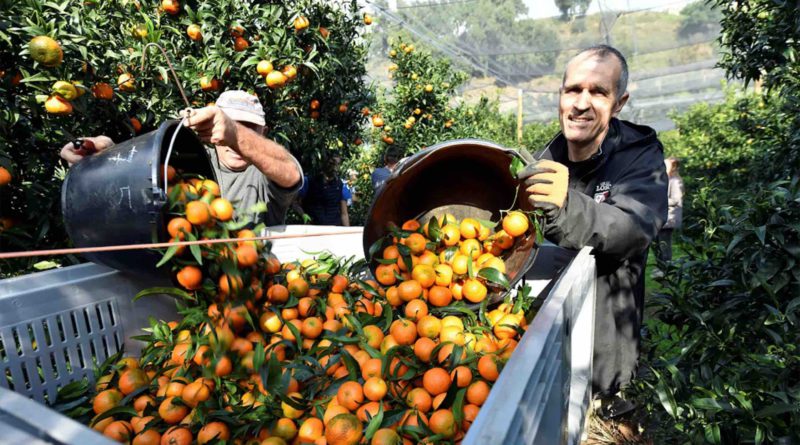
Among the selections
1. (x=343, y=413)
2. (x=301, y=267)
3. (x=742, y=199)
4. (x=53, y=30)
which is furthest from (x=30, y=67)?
(x=742, y=199)

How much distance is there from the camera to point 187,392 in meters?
1.38

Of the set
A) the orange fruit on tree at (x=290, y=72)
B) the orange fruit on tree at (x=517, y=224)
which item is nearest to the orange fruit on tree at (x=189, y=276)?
the orange fruit on tree at (x=517, y=224)

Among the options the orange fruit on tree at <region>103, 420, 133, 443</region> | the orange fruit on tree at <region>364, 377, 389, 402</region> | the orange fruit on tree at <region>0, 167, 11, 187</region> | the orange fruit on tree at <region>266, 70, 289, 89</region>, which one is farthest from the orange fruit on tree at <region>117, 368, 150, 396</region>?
the orange fruit on tree at <region>266, 70, 289, 89</region>

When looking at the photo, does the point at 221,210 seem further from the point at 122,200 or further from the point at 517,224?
the point at 517,224

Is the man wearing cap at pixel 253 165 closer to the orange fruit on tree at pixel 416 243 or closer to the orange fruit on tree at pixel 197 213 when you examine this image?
the orange fruit on tree at pixel 197 213

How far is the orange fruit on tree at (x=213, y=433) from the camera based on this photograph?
126cm

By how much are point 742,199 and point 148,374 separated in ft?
6.48

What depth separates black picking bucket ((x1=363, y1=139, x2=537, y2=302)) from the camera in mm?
1649

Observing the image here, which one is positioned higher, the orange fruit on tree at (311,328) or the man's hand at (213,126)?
the man's hand at (213,126)

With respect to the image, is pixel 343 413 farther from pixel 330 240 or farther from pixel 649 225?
pixel 330 240

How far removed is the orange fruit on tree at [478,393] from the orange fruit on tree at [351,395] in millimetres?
309

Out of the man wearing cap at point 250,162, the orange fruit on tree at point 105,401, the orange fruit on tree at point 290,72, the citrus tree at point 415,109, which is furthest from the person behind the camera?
the citrus tree at point 415,109

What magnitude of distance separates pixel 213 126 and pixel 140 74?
1.35m

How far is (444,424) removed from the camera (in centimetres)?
119
